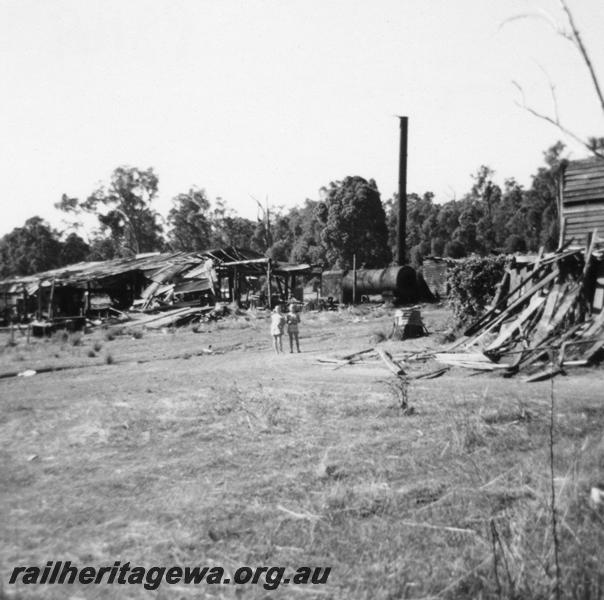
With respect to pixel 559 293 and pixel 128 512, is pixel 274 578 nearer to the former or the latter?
pixel 128 512

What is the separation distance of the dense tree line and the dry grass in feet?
125

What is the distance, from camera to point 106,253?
229ft

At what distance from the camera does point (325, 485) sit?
4574 mm

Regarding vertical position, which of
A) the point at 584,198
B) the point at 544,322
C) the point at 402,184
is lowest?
the point at 544,322

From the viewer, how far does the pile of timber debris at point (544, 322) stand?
377 inches

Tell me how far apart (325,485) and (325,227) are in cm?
4416

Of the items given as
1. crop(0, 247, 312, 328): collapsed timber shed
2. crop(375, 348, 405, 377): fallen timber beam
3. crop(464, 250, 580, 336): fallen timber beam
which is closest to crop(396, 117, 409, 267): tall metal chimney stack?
crop(0, 247, 312, 328): collapsed timber shed

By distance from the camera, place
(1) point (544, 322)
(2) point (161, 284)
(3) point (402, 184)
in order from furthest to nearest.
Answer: (3) point (402, 184)
(2) point (161, 284)
(1) point (544, 322)

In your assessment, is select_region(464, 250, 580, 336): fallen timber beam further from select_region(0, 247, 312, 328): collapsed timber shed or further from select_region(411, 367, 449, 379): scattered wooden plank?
select_region(0, 247, 312, 328): collapsed timber shed

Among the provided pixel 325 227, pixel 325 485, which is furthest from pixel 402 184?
pixel 325 485

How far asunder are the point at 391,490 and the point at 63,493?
2.91m

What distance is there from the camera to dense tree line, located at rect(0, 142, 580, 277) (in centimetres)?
4606

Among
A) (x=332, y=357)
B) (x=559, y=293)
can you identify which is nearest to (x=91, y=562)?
(x=332, y=357)

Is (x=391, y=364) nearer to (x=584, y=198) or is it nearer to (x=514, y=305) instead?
(x=514, y=305)
